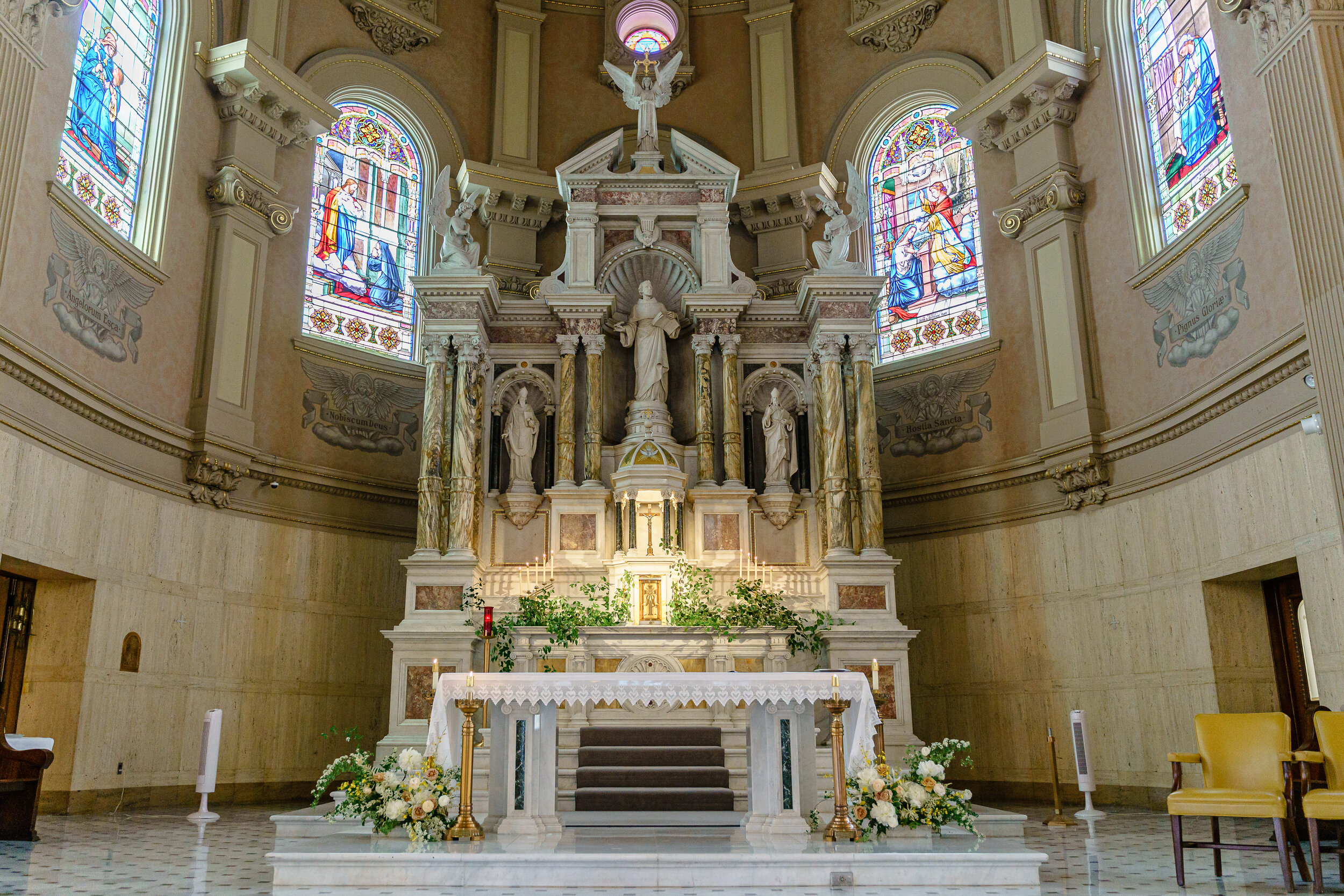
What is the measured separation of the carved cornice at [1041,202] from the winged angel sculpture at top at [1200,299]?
5.92ft

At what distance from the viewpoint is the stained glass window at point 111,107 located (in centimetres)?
1214

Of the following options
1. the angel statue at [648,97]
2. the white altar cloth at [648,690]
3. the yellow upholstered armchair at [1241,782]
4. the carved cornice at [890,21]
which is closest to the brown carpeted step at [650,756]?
the white altar cloth at [648,690]

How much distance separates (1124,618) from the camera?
12.7m

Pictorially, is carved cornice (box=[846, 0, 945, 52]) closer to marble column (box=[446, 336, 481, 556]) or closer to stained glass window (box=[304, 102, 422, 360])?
stained glass window (box=[304, 102, 422, 360])

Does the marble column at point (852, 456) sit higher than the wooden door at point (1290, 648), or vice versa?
the marble column at point (852, 456)

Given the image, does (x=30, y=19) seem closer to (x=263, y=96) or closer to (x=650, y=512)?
(x=263, y=96)

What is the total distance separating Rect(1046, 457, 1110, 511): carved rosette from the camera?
521 inches

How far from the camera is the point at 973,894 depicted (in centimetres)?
688

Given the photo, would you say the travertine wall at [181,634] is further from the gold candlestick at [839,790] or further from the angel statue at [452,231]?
the gold candlestick at [839,790]

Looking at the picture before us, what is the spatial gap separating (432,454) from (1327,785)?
9.95 m

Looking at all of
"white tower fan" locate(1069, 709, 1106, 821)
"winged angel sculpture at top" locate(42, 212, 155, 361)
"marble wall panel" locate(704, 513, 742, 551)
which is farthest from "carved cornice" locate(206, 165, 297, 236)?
"white tower fan" locate(1069, 709, 1106, 821)

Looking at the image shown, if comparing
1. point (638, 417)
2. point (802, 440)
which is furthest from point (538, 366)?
point (802, 440)

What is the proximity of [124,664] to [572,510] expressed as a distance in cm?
528

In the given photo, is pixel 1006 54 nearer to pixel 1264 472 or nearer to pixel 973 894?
pixel 1264 472
